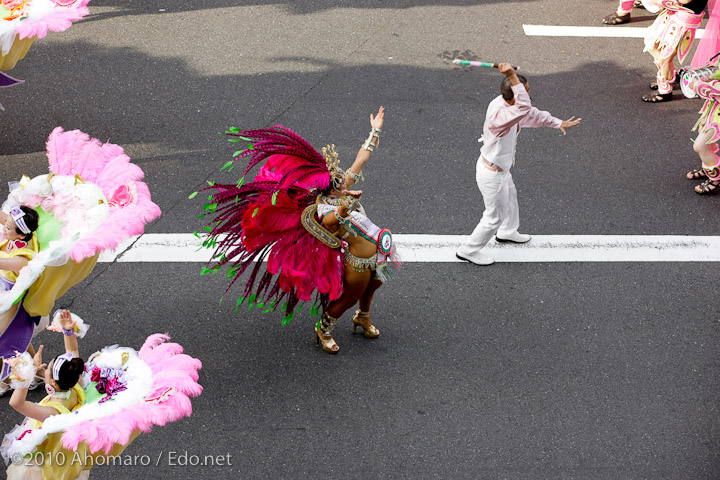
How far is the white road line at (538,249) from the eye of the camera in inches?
202

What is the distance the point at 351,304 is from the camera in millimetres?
4199

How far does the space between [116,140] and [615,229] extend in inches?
179

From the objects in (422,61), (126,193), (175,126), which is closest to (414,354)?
(126,193)

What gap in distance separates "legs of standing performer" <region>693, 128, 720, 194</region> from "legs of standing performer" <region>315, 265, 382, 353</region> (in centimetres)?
325

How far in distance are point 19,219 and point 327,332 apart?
1.94 meters

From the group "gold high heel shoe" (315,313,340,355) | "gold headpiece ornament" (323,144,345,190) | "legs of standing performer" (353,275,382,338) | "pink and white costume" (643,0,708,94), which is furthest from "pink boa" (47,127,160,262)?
"pink and white costume" (643,0,708,94)

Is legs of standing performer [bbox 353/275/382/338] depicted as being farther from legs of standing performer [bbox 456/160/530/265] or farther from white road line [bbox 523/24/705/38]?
white road line [bbox 523/24/705/38]

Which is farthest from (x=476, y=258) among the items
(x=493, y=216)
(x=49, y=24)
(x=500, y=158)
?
(x=49, y=24)

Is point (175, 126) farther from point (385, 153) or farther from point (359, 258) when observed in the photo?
point (359, 258)

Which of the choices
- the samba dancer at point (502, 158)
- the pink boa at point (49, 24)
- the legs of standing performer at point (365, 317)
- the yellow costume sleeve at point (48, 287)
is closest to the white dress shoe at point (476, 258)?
the samba dancer at point (502, 158)

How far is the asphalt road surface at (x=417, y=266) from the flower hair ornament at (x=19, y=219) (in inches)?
46.7

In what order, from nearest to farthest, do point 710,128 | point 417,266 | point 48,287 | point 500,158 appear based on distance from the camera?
point 48,287 → point 500,158 → point 417,266 → point 710,128

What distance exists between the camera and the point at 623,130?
654 cm

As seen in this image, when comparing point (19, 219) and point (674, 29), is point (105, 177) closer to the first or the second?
point (19, 219)
